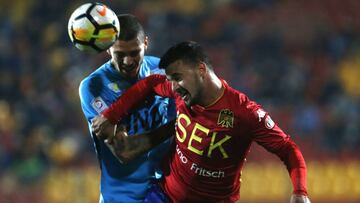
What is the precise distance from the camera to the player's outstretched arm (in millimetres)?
5171

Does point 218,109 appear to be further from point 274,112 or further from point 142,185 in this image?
point 274,112

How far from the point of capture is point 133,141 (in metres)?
5.29

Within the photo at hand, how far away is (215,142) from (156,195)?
80 cm

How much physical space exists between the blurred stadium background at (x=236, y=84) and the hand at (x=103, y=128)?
727cm

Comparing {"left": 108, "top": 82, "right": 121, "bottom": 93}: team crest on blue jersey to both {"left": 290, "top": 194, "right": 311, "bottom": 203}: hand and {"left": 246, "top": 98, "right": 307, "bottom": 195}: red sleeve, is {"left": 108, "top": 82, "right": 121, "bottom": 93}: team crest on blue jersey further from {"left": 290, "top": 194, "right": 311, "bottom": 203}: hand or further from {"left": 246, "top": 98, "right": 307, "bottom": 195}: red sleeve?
{"left": 290, "top": 194, "right": 311, "bottom": 203}: hand

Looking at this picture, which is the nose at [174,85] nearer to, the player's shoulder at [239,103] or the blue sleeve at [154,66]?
the player's shoulder at [239,103]

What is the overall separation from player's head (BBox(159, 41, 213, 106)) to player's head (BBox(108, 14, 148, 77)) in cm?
40

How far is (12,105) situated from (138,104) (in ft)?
29.8


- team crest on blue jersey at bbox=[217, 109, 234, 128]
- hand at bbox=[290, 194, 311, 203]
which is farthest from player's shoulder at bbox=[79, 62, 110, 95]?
hand at bbox=[290, 194, 311, 203]

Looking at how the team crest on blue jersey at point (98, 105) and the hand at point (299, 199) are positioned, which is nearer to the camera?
the hand at point (299, 199)

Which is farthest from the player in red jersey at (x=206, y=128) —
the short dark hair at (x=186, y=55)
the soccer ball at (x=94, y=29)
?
the soccer ball at (x=94, y=29)

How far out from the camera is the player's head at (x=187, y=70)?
15.7ft

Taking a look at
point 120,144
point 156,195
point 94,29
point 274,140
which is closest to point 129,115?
point 120,144

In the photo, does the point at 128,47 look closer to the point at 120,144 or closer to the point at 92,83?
the point at 92,83
